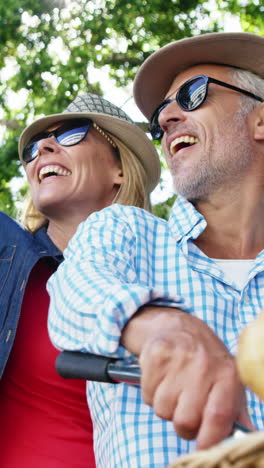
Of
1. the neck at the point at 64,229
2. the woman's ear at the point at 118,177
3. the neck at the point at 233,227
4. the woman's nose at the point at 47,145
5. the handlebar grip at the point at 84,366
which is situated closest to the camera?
the handlebar grip at the point at 84,366

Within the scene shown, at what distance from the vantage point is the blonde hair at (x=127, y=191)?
3096 mm

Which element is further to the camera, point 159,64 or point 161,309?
point 159,64

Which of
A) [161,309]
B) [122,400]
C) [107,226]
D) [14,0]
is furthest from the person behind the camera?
[14,0]

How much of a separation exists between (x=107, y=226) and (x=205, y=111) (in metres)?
0.98

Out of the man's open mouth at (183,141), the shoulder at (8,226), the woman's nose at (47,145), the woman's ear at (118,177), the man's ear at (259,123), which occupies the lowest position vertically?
the shoulder at (8,226)

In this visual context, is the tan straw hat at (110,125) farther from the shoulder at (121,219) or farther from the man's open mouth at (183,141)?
the shoulder at (121,219)

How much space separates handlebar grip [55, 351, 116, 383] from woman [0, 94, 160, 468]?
1194 millimetres

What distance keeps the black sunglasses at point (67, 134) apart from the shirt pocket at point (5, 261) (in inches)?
26.6

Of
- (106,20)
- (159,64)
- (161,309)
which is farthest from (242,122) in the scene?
(106,20)

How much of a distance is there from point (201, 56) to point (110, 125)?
0.79 metres

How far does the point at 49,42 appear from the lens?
809 cm

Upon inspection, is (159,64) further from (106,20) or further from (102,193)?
(106,20)

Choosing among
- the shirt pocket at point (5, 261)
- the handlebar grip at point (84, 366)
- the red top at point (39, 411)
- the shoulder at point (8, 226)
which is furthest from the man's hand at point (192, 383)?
the shoulder at point (8, 226)

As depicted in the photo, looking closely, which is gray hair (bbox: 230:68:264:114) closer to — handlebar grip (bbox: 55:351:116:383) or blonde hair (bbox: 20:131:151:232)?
blonde hair (bbox: 20:131:151:232)
